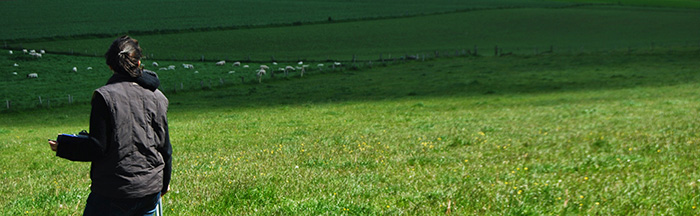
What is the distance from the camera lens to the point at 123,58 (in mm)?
5074

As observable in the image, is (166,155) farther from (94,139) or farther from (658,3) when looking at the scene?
(658,3)

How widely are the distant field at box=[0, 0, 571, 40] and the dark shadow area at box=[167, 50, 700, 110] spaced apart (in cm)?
5132

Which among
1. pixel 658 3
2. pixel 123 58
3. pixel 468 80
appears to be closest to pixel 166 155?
pixel 123 58

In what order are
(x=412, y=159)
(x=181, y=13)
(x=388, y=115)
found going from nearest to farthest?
(x=412, y=159) → (x=388, y=115) → (x=181, y=13)

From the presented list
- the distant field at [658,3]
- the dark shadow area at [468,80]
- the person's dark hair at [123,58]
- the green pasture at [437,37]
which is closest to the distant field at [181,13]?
the green pasture at [437,37]

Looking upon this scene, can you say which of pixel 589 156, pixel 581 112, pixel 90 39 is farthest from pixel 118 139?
pixel 90 39

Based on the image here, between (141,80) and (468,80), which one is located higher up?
(141,80)

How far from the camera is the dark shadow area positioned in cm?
4344

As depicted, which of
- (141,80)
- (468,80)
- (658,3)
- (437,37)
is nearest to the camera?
(141,80)

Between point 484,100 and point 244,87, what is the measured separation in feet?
73.7

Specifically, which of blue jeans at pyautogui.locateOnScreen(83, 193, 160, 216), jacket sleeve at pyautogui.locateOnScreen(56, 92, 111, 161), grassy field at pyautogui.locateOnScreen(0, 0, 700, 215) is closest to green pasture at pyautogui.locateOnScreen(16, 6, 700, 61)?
grassy field at pyautogui.locateOnScreen(0, 0, 700, 215)

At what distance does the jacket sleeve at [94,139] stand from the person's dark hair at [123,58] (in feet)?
1.07

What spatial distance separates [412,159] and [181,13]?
4365 inches

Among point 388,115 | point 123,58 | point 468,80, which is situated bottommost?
point 468,80
